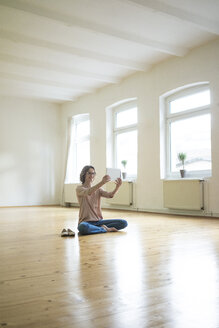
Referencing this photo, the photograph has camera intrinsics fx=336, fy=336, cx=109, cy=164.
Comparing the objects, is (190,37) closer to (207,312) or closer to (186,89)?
(186,89)

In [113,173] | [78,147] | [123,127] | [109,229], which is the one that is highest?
[123,127]

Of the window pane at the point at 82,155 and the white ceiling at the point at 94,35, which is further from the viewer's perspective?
the window pane at the point at 82,155

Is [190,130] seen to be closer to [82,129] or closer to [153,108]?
[153,108]

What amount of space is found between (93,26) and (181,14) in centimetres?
140

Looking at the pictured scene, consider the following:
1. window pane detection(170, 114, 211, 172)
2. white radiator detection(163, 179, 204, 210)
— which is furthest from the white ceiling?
white radiator detection(163, 179, 204, 210)

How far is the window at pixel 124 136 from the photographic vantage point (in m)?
8.57

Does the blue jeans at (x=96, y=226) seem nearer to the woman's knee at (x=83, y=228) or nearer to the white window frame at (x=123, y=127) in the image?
the woman's knee at (x=83, y=228)

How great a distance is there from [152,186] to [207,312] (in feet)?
20.1

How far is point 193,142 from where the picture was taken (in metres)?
6.98

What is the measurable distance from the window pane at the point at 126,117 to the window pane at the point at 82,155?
152 centimetres

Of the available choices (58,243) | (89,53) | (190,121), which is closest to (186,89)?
(190,121)

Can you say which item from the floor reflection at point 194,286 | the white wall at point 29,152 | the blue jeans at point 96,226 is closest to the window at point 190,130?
the blue jeans at point 96,226

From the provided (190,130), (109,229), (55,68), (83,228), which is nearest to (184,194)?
(190,130)

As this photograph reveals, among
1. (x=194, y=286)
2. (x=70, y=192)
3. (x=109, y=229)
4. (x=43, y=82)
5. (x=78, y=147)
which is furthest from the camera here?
(x=78, y=147)
